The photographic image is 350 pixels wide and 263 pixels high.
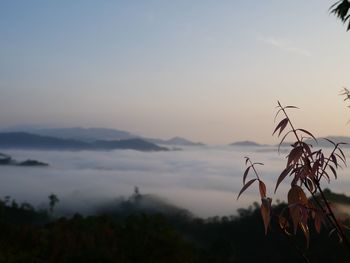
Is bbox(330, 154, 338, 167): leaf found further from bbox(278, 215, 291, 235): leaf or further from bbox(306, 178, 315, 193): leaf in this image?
bbox(278, 215, 291, 235): leaf

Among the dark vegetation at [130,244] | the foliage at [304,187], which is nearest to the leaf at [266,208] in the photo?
the foliage at [304,187]

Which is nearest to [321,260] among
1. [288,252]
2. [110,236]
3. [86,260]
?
[288,252]

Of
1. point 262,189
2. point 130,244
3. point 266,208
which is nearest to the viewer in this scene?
point 266,208

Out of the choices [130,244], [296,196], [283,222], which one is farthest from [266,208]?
[130,244]

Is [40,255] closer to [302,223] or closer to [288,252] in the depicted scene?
[288,252]

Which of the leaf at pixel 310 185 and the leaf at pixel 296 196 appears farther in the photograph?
the leaf at pixel 310 185

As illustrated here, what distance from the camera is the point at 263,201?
5.72ft

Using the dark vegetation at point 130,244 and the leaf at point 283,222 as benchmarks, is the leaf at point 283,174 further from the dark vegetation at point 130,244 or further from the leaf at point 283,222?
the dark vegetation at point 130,244

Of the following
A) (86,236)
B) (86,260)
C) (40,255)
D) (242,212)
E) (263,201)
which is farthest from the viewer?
(242,212)

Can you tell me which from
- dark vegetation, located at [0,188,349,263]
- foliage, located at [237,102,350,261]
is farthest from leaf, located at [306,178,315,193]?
dark vegetation, located at [0,188,349,263]

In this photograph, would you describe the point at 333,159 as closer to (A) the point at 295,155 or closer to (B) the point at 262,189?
(A) the point at 295,155

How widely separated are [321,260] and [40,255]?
28.8 meters

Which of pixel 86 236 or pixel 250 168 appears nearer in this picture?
pixel 250 168

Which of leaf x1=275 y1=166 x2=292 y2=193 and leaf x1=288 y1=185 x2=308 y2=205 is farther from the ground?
leaf x1=275 y1=166 x2=292 y2=193
